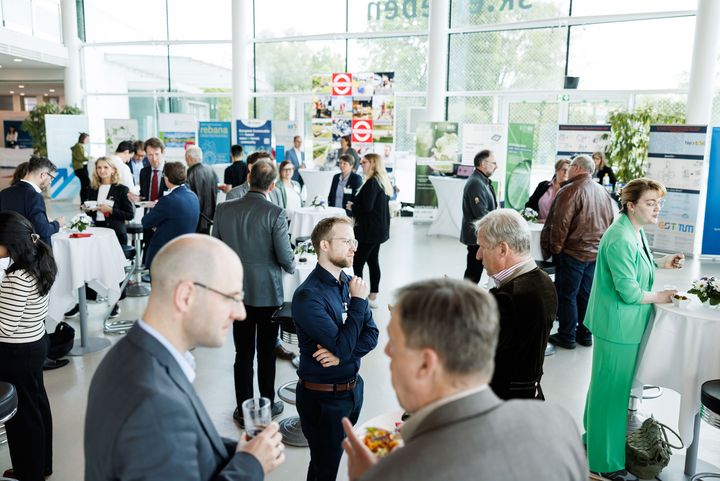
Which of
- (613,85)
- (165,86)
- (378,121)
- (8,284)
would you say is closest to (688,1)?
(613,85)

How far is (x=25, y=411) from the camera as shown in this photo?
303cm

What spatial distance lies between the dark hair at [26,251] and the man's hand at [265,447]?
2059 mm

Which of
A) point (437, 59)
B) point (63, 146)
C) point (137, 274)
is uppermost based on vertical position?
point (437, 59)

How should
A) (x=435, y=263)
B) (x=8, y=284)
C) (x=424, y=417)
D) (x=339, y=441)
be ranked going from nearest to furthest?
(x=424, y=417), (x=339, y=441), (x=8, y=284), (x=435, y=263)

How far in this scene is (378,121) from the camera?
12.6 m

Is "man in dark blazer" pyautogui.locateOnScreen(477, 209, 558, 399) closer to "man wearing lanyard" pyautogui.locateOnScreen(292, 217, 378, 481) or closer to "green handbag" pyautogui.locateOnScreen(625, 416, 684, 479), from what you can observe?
"man wearing lanyard" pyautogui.locateOnScreen(292, 217, 378, 481)

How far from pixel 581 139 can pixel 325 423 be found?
8976mm

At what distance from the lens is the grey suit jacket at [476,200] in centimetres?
619

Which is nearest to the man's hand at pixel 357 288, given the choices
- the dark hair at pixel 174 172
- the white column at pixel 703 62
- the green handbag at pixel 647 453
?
the green handbag at pixel 647 453

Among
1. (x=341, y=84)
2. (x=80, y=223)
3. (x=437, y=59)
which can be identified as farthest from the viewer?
(x=341, y=84)

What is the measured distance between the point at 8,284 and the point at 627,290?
3293 millimetres

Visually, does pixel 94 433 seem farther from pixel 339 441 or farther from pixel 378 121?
pixel 378 121

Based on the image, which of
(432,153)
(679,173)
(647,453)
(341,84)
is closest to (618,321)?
(647,453)

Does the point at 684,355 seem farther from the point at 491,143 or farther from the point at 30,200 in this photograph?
the point at 491,143
